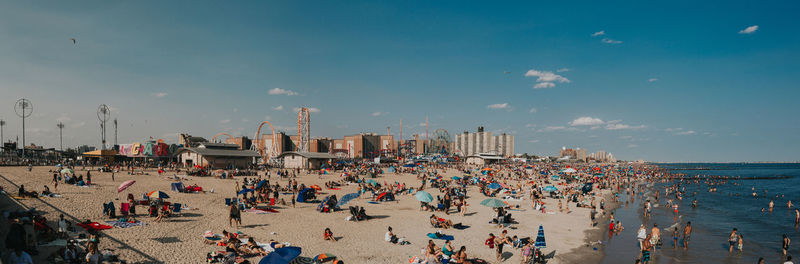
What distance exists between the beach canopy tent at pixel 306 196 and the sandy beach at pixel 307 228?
51cm

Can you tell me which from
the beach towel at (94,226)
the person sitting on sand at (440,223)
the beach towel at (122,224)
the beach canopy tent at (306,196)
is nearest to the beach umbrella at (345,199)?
the beach canopy tent at (306,196)

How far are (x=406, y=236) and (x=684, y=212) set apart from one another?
2742 centimetres

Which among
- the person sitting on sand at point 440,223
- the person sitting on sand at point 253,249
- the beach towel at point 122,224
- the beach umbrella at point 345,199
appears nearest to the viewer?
the person sitting on sand at point 253,249

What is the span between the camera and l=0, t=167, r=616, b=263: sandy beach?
1350cm

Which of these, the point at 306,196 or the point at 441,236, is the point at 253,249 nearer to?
the point at 441,236

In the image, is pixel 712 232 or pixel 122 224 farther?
pixel 712 232

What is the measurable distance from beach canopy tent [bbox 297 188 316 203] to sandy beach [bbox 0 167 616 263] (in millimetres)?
514

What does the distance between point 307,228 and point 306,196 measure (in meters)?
7.69

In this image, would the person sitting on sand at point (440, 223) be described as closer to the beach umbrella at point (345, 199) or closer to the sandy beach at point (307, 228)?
the sandy beach at point (307, 228)

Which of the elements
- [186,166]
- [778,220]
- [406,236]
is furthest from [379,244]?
[186,166]

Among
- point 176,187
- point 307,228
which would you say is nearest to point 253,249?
point 307,228

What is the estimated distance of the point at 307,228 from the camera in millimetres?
17531

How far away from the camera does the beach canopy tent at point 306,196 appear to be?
24.5m

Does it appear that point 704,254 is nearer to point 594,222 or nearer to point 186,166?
point 594,222
